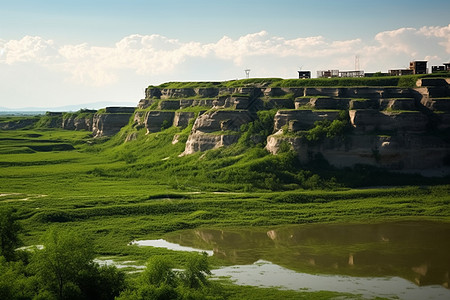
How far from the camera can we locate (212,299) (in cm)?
3045

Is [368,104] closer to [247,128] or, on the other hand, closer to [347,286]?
[247,128]

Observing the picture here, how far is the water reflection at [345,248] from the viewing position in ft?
133

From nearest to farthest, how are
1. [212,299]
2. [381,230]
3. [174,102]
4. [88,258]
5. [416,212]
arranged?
1. [212,299]
2. [88,258]
3. [381,230]
4. [416,212]
5. [174,102]

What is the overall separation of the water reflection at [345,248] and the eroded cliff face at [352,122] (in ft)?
52.4

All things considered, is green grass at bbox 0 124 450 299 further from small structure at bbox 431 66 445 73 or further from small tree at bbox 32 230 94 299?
small structure at bbox 431 66 445 73

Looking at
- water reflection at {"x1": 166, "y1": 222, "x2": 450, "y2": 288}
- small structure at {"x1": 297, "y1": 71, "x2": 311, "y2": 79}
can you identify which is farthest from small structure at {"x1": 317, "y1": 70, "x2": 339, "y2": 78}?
water reflection at {"x1": 166, "y1": 222, "x2": 450, "y2": 288}

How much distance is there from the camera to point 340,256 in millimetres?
44188

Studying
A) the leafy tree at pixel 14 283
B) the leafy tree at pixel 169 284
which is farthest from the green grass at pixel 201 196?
the leafy tree at pixel 14 283

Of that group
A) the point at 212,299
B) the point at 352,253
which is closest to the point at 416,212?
the point at 352,253

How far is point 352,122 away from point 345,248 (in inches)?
1090

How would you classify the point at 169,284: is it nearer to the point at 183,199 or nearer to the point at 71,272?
the point at 71,272

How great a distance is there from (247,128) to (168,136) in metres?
20.8

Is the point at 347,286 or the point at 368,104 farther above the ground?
the point at 368,104

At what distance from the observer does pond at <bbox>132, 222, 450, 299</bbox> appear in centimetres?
3744
